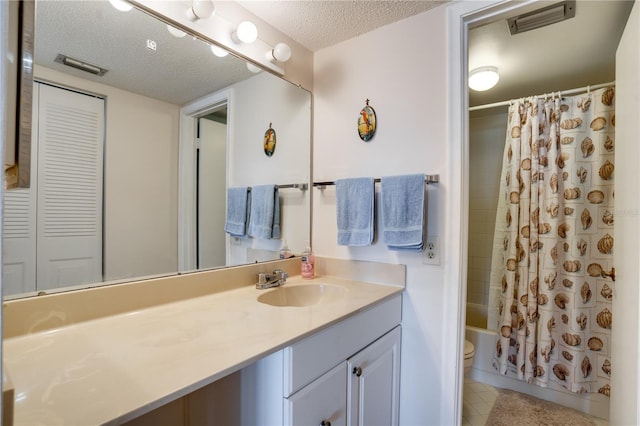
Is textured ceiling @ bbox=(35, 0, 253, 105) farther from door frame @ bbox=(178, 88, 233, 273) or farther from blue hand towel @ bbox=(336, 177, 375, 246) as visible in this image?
blue hand towel @ bbox=(336, 177, 375, 246)

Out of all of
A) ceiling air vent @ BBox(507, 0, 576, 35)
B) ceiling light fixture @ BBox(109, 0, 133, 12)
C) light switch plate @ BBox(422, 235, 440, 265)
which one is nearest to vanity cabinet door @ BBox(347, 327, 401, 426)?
light switch plate @ BBox(422, 235, 440, 265)

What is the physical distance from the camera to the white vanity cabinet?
0.88 m

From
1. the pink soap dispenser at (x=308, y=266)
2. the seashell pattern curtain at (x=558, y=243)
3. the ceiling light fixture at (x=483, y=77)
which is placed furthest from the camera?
the ceiling light fixture at (x=483, y=77)

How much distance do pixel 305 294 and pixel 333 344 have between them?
20.4 inches

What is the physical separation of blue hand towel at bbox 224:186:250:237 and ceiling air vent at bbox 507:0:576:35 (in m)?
1.58

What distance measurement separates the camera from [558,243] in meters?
1.93

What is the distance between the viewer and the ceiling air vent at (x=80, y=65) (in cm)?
94

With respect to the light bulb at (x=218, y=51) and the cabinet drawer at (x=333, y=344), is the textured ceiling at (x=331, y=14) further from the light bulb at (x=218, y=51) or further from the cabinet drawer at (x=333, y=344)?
the cabinet drawer at (x=333, y=344)

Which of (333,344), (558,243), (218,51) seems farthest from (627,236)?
(218,51)

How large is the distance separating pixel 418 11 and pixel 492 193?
1865 millimetres

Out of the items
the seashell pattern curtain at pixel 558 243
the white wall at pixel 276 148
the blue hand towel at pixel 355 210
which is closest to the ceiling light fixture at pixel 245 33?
the white wall at pixel 276 148

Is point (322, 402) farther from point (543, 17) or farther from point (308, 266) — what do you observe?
point (543, 17)

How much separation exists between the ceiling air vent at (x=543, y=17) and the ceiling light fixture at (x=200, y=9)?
4.64 ft

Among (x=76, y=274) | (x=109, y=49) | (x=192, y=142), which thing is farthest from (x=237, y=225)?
(x=109, y=49)
